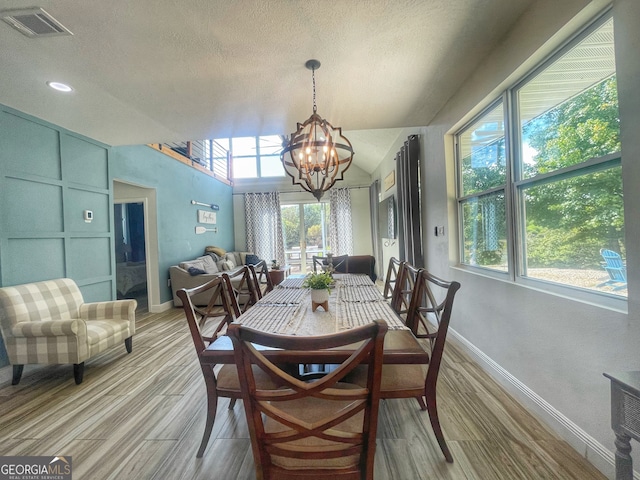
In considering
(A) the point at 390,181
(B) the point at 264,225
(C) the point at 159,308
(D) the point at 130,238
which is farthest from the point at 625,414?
(B) the point at 264,225

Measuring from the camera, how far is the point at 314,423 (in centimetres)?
88

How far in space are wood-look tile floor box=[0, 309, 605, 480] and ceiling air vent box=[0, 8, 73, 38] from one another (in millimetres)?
2473

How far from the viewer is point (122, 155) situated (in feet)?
12.3

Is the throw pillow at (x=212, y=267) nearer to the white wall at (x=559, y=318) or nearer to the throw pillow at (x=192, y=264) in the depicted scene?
the throw pillow at (x=192, y=264)

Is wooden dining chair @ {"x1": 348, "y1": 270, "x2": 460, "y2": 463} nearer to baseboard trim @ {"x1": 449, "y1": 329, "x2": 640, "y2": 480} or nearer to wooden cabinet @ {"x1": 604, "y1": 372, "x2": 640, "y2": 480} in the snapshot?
wooden cabinet @ {"x1": 604, "y1": 372, "x2": 640, "y2": 480}

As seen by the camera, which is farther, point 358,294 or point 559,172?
point 358,294

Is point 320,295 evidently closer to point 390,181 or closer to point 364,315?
point 364,315

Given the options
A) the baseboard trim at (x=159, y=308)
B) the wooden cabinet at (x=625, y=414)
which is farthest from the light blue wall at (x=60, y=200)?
the wooden cabinet at (x=625, y=414)

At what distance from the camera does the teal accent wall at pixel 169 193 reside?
392 centimetres

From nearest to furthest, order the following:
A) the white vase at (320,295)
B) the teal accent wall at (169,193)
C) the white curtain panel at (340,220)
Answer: the white vase at (320,295), the teal accent wall at (169,193), the white curtain panel at (340,220)

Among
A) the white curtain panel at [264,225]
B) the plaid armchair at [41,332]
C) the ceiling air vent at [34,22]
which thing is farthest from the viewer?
the white curtain panel at [264,225]

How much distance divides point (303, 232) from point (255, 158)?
2624mm

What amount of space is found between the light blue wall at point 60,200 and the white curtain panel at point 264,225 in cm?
328

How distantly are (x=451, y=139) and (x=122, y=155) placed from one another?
4.31 meters
